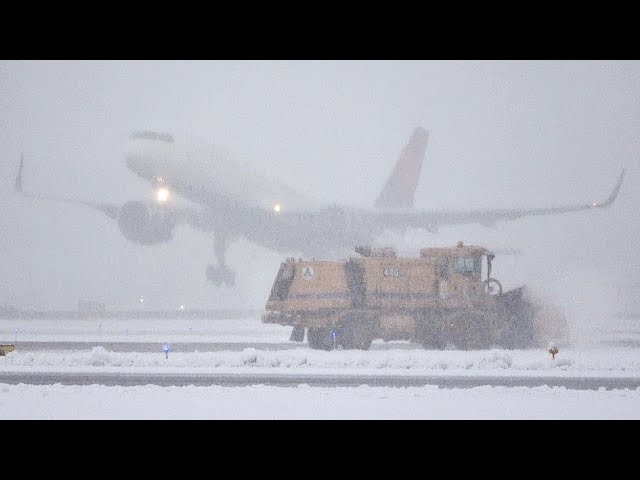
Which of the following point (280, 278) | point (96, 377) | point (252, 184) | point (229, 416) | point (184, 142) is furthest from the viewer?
point (252, 184)

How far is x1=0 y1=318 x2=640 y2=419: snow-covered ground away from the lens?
14.4m

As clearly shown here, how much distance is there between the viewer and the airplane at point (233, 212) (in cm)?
4191

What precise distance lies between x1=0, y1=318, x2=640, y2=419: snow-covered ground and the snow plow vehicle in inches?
35.9

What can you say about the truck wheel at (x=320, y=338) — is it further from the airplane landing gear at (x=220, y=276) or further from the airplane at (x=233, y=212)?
the airplane landing gear at (x=220, y=276)

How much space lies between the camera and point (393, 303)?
1009 inches

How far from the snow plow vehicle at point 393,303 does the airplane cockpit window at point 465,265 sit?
0.03 meters

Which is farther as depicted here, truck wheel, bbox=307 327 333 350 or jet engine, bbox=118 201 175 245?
jet engine, bbox=118 201 175 245

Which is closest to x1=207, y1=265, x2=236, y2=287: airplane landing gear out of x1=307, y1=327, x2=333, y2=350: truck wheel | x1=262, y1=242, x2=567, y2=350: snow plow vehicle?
x1=262, y1=242, x2=567, y2=350: snow plow vehicle

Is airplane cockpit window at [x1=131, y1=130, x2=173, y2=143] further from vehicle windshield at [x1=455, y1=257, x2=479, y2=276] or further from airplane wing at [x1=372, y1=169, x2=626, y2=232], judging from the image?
vehicle windshield at [x1=455, y1=257, x2=479, y2=276]

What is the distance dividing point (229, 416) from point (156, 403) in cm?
192

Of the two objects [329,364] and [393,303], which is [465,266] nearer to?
[393,303]
